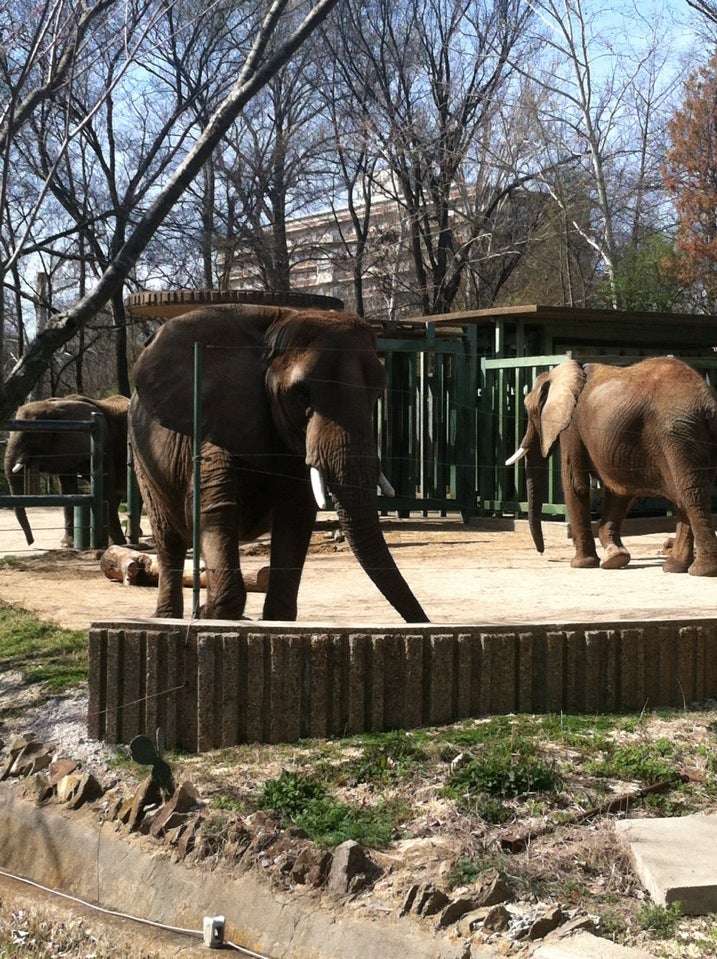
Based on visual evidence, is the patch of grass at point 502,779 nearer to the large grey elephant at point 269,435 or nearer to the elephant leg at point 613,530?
the large grey elephant at point 269,435

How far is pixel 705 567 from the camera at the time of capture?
10.6 m

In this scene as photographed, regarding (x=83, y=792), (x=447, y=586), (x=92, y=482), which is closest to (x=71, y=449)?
(x=92, y=482)

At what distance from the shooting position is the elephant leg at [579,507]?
11703 millimetres

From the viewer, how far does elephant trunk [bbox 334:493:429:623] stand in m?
6.80

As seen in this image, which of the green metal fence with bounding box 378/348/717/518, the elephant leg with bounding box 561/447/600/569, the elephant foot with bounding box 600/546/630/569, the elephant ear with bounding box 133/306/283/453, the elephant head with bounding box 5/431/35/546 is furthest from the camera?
the green metal fence with bounding box 378/348/717/518

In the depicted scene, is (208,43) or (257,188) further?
(257,188)

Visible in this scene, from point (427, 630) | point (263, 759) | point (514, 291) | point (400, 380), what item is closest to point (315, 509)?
point (427, 630)

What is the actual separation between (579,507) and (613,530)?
1.25 feet

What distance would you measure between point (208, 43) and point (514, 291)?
1266cm

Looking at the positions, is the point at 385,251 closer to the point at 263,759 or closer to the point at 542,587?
the point at 542,587

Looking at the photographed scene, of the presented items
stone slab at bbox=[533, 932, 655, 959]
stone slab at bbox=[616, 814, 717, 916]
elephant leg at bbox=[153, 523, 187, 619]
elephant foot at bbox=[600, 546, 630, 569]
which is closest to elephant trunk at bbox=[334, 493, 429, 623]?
elephant leg at bbox=[153, 523, 187, 619]

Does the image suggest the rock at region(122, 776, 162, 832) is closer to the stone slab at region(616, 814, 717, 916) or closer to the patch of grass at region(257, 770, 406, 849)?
the patch of grass at region(257, 770, 406, 849)

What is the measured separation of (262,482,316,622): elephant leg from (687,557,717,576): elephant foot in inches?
168

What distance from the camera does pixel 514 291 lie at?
37281 millimetres
